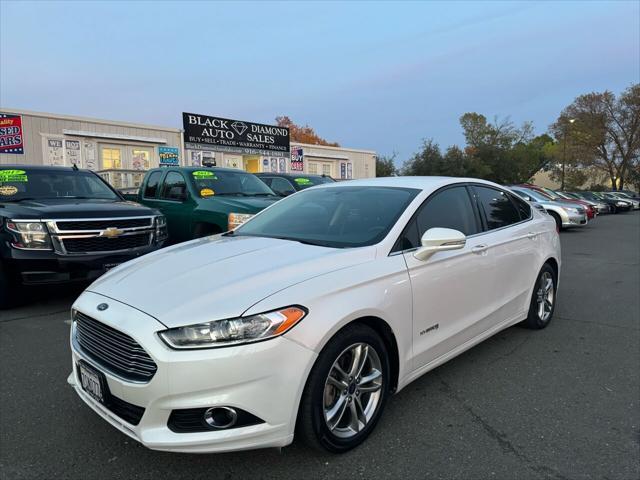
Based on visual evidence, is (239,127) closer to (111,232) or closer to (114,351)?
(111,232)

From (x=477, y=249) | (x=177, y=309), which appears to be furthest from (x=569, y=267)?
(x=177, y=309)

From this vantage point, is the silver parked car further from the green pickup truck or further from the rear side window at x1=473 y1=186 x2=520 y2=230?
the rear side window at x1=473 y1=186 x2=520 y2=230

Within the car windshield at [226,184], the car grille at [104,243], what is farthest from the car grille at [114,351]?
the car windshield at [226,184]

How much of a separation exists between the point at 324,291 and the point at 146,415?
1.06 m

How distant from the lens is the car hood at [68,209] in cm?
527

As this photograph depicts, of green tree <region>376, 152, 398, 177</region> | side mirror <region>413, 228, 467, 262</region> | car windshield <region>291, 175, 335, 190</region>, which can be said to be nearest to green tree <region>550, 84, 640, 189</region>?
green tree <region>376, 152, 398, 177</region>

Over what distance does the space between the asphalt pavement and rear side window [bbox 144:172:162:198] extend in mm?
4232

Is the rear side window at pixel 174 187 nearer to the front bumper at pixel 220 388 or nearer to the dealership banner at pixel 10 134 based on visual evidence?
the front bumper at pixel 220 388

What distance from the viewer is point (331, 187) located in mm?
4086

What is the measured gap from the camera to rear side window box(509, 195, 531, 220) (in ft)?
15.3

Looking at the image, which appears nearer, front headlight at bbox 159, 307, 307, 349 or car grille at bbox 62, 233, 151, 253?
front headlight at bbox 159, 307, 307, 349

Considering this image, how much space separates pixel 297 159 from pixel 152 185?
20002mm

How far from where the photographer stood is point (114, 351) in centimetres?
241

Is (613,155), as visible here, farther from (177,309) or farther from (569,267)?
(177,309)
